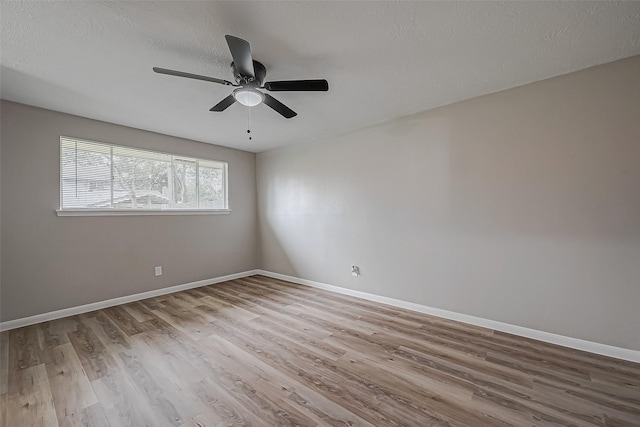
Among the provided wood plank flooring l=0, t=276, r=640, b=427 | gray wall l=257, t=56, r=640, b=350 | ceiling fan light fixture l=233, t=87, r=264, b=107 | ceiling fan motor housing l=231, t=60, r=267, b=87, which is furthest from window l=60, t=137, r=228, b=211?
ceiling fan motor housing l=231, t=60, r=267, b=87

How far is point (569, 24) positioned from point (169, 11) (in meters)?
2.49

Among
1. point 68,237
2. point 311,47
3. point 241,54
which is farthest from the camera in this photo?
point 68,237

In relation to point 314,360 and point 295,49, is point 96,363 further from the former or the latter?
point 295,49

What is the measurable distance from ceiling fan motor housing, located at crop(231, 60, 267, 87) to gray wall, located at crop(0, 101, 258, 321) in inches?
99.3

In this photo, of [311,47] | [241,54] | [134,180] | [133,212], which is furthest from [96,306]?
[311,47]

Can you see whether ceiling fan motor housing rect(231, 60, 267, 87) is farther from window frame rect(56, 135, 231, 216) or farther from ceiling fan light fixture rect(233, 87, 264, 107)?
window frame rect(56, 135, 231, 216)

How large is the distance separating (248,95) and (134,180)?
2.56 m

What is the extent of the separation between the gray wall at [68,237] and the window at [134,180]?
0.11m

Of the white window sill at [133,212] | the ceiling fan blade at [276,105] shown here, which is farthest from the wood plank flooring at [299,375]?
the ceiling fan blade at [276,105]

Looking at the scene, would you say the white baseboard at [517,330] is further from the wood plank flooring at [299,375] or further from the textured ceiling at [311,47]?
the textured ceiling at [311,47]

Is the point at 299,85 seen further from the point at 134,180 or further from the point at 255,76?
the point at 134,180

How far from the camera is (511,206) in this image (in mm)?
2527

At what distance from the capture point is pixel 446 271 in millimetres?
2916

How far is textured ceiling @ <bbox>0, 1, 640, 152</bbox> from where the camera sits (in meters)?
1.54
